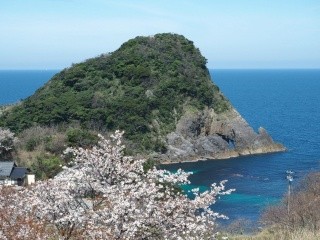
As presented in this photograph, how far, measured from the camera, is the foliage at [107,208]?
25.1 ft

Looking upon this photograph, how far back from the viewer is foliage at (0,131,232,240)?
7.65 m

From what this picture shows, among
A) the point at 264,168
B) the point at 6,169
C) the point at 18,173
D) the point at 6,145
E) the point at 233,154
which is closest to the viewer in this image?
the point at 6,169

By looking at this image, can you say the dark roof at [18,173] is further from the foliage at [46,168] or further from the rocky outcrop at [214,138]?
the rocky outcrop at [214,138]

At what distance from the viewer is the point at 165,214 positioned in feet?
26.6

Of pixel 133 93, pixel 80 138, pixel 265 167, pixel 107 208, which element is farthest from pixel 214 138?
pixel 107 208

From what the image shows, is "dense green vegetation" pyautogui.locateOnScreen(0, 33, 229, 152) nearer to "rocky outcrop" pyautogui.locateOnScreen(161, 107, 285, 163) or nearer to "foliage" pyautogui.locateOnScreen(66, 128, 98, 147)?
"rocky outcrop" pyautogui.locateOnScreen(161, 107, 285, 163)

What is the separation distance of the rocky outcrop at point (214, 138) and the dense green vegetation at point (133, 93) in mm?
1141

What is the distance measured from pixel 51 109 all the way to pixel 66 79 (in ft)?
27.4

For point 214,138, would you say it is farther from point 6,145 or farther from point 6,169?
point 6,169

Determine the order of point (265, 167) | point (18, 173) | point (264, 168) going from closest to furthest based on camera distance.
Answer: point (18, 173) < point (264, 168) < point (265, 167)

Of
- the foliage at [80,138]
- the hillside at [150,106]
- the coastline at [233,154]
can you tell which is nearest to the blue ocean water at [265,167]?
the coastline at [233,154]

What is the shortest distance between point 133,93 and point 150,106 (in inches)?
95.9

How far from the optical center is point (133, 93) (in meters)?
57.2

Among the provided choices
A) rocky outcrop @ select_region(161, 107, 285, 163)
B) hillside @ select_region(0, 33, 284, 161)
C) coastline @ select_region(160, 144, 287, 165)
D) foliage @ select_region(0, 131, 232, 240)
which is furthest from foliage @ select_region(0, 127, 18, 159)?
→ foliage @ select_region(0, 131, 232, 240)
